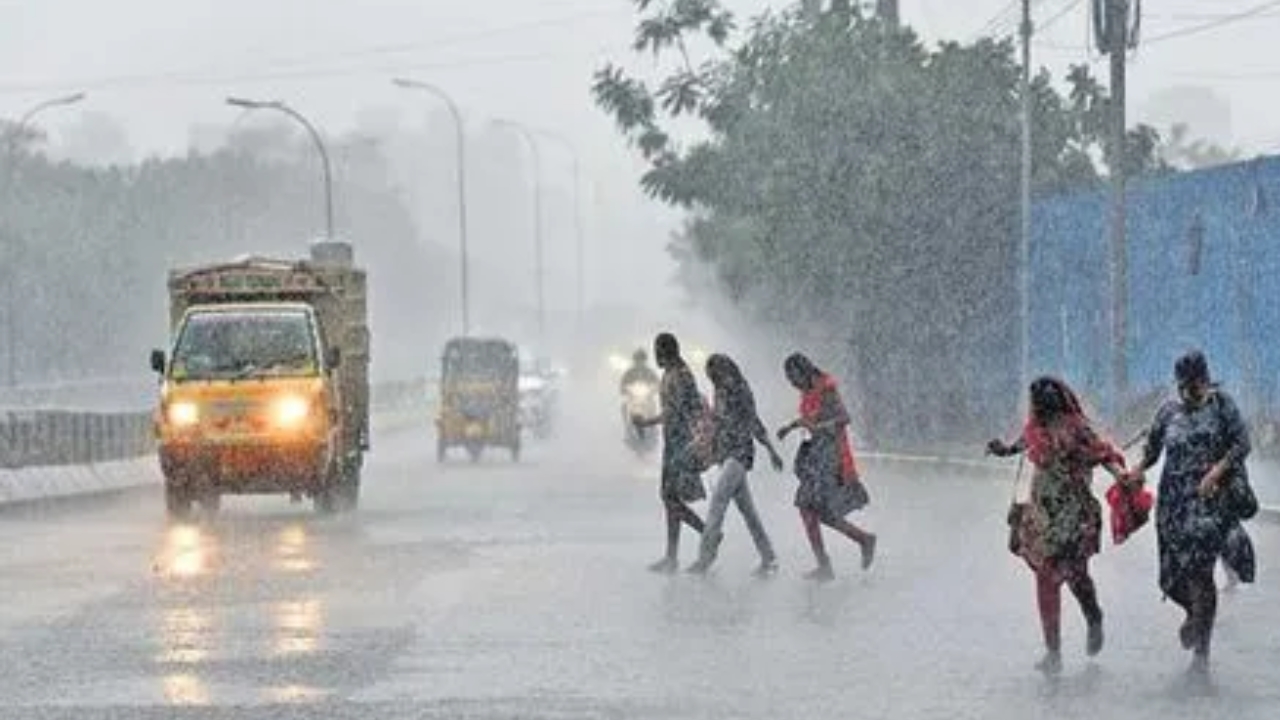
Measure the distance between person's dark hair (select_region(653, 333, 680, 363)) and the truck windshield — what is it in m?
9.24

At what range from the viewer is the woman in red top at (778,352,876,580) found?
872 inches

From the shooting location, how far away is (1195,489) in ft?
51.2

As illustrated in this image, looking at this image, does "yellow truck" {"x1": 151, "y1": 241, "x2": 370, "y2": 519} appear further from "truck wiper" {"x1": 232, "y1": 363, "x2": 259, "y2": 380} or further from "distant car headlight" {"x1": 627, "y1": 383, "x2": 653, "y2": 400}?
"distant car headlight" {"x1": 627, "y1": 383, "x2": 653, "y2": 400}

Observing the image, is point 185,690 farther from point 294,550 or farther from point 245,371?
point 245,371

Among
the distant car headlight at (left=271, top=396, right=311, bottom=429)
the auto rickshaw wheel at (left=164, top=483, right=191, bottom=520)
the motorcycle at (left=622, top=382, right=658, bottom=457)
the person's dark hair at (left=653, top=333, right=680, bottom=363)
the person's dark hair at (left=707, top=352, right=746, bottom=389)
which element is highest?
the person's dark hair at (left=653, top=333, right=680, bottom=363)

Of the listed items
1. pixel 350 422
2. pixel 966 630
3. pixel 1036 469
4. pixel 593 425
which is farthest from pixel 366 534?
pixel 593 425

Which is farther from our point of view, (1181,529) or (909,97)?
(909,97)

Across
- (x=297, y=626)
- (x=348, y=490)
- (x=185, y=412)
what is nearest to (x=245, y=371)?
(x=185, y=412)

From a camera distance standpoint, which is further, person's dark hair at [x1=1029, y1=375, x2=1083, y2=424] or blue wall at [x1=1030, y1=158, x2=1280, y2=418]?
blue wall at [x1=1030, y1=158, x2=1280, y2=418]

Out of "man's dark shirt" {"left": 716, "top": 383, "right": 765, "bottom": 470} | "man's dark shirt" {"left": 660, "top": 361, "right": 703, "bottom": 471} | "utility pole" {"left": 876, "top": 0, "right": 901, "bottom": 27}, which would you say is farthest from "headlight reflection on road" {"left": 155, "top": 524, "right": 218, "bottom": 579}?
"utility pole" {"left": 876, "top": 0, "right": 901, "bottom": 27}

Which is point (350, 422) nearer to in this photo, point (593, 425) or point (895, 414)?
point (895, 414)

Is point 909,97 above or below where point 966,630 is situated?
above

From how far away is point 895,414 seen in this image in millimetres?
55375

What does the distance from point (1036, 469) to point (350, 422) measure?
20099 millimetres
